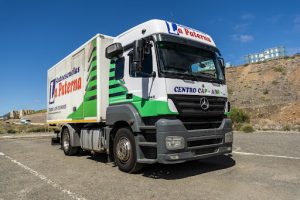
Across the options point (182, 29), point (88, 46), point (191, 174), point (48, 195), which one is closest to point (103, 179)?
point (48, 195)

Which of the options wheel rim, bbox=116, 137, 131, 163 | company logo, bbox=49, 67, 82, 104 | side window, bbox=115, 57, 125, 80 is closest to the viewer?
wheel rim, bbox=116, 137, 131, 163

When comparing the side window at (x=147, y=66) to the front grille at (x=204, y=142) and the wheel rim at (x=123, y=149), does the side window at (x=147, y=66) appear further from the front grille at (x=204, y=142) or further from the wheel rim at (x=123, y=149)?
the front grille at (x=204, y=142)

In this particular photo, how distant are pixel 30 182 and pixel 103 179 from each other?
163cm

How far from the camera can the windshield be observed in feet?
23.2

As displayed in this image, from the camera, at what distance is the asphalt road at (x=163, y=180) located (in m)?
5.83

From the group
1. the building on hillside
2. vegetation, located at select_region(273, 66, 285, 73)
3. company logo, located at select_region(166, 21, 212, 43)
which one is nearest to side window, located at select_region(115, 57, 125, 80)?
company logo, located at select_region(166, 21, 212, 43)

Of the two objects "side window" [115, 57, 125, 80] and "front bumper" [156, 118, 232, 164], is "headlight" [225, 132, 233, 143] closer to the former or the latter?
"front bumper" [156, 118, 232, 164]

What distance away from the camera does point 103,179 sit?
286 inches

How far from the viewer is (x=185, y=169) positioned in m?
8.33

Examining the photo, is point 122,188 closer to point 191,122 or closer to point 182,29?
point 191,122

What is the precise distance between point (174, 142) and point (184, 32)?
2878 mm

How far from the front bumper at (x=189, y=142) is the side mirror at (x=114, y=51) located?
8.71 feet

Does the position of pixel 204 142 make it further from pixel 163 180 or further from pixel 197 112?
pixel 163 180

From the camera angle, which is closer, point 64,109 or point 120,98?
point 120,98
